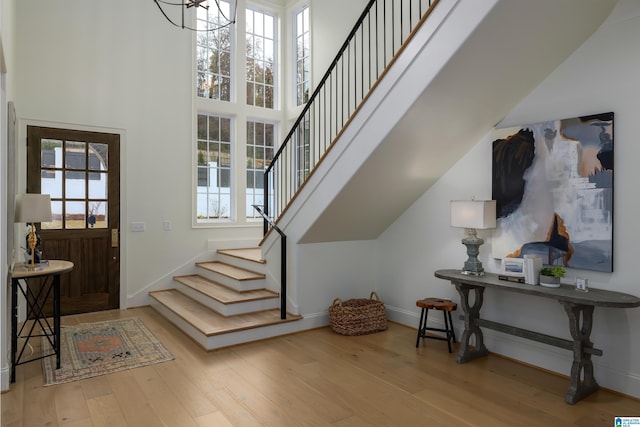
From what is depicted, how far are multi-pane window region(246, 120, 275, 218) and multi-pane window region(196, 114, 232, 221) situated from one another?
13.6 inches

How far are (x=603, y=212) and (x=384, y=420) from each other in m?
2.30

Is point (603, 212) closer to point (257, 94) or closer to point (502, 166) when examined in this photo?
point (502, 166)

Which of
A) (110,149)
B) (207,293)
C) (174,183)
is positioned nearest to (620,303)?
(207,293)

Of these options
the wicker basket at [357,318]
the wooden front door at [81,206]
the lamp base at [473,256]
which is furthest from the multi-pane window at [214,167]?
the lamp base at [473,256]

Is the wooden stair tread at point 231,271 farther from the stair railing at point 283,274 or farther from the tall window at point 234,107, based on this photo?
the tall window at point 234,107

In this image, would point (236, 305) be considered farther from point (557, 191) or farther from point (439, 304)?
point (557, 191)

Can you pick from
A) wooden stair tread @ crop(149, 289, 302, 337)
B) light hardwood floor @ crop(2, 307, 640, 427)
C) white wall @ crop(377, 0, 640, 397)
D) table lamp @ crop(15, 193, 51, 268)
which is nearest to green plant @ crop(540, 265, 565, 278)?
white wall @ crop(377, 0, 640, 397)

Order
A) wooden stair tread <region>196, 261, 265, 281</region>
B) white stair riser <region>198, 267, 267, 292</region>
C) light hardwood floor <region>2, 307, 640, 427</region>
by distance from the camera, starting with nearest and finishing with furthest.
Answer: light hardwood floor <region>2, 307, 640, 427</region>, white stair riser <region>198, 267, 267, 292</region>, wooden stair tread <region>196, 261, 265, 281</region>

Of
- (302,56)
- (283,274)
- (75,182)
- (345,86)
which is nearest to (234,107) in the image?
(302,56)

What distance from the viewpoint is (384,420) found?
2715 millimetres

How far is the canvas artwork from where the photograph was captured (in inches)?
125

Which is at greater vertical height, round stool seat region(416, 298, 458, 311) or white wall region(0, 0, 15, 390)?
white wall region(0, 0, 15, 390)

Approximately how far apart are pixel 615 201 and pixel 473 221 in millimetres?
1064

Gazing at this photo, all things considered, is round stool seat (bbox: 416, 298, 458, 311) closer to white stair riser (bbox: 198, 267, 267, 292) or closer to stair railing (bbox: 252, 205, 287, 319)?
stair railing (bbox: 252, 205, 287, 319)
